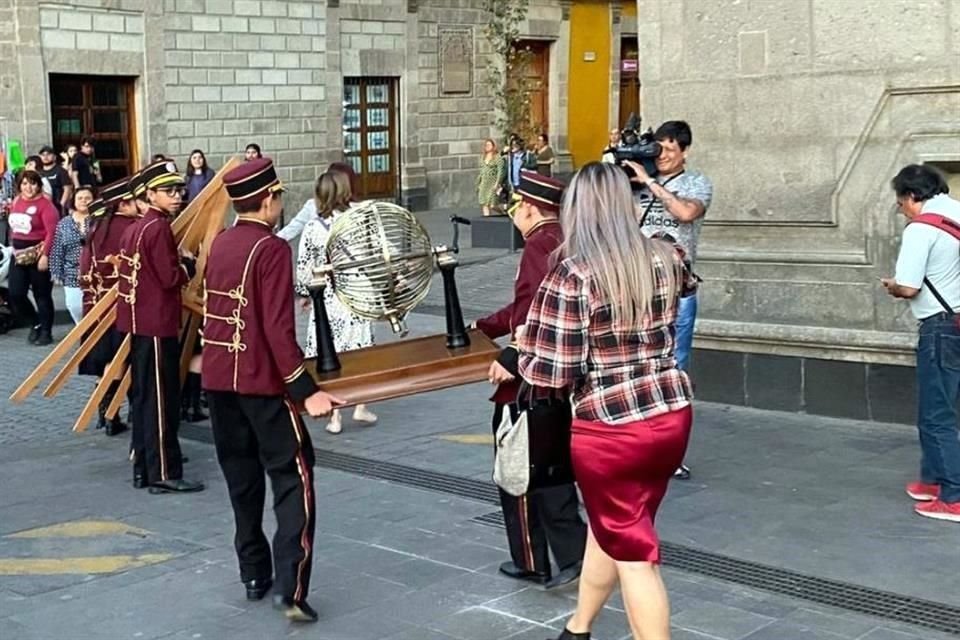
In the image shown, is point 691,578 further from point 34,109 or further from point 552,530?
point 34,109

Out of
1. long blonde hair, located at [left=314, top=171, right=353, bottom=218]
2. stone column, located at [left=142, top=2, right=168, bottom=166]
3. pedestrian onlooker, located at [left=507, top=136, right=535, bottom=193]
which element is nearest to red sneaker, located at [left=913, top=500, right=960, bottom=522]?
long blonde hair, located at [left=314, top=171, right=353, bottom=218]

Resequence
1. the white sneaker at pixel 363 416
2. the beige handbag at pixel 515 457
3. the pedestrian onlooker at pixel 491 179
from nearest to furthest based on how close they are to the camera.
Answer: the beige handbag at pixel 515 457 → the white sneaker at pixel 363 416 → the pedestrian onlooker at pixel 491 179

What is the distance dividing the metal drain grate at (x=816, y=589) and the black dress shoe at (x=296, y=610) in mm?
1654

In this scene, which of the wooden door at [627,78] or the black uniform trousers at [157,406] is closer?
the black uniform trousers at [157,406]

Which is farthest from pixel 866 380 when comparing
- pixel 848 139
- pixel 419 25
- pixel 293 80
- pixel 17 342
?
pixel 419 25

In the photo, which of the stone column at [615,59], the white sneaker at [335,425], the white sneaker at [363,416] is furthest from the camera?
the stone column at [615,59]

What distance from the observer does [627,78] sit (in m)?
35.2

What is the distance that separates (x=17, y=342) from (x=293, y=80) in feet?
44.3

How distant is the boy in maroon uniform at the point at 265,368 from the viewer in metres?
5.63

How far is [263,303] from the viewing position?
18.5 ft

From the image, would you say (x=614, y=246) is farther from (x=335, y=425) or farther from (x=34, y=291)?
(x=34, y=291)

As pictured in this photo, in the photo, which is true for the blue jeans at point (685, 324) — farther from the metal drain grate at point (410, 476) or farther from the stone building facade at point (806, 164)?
the stone building facade at point (806, 164)

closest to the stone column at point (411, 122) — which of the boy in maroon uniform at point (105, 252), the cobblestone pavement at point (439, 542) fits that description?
the cobblestone pavement at point (439, 542)

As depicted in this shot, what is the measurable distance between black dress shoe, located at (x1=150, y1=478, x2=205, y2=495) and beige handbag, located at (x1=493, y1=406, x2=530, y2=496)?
3151mm
